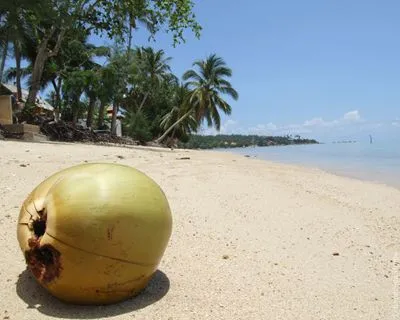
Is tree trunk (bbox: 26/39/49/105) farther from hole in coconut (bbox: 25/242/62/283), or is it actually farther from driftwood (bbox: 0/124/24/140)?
hole in coconut (bbox: 25/242/62/283)

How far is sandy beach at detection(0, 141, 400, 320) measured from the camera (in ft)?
10.4

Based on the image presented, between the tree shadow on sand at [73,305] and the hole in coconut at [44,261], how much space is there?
204 mm

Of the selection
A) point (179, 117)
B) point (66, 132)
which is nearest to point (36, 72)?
point (66, 132)

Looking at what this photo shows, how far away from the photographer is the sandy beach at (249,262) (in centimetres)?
317

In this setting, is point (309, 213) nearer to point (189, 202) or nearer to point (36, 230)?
point (189, 202)

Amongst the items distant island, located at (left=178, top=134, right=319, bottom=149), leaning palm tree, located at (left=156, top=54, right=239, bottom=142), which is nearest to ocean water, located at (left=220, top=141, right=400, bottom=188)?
leaning palm tree, located at (left=156, top=54, right=239, bottom=142)

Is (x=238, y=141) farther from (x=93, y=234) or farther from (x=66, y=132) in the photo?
(x=93, y=234)

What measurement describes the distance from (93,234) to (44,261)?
42cm

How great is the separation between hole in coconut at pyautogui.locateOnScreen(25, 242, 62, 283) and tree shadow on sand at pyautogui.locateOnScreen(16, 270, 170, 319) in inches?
8.0

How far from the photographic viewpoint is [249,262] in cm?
416

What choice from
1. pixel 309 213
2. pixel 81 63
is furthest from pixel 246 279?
pixel 81 63

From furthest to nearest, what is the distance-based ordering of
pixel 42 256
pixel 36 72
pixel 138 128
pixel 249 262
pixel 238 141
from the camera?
pixel 238 141 < pixel 138 128 < pixel 36 72 < pixel 249 262 < pixel 42 256

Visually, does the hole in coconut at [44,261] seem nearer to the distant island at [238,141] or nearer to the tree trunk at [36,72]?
the tree trunk at [36,72]

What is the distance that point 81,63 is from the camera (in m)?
32.7
